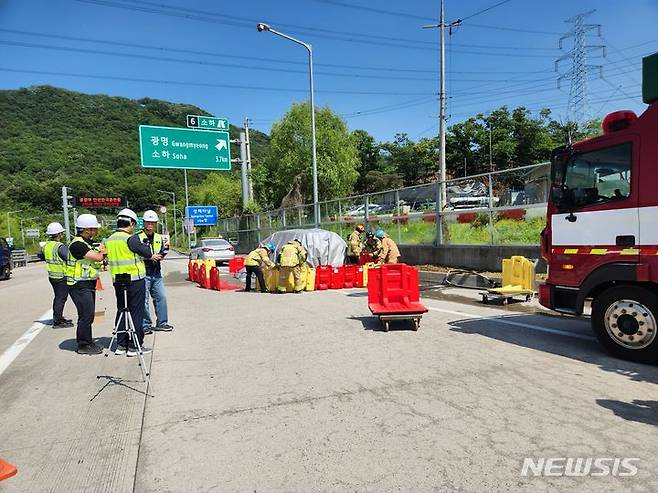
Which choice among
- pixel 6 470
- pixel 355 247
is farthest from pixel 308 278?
pixel 6 470

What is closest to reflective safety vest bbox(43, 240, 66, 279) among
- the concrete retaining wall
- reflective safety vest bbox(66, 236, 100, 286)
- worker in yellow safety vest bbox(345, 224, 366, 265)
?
reflective safety vest bbox(66, 236, 100, 286)

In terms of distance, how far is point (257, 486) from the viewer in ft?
9.93

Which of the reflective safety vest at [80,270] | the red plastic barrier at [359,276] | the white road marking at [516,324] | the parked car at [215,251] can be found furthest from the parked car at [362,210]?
the reflective safety vest at [80,270]

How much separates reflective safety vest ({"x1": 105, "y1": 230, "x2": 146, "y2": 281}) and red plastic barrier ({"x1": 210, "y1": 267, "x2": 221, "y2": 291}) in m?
7.90

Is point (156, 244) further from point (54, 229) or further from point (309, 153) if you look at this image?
point (309, 153)

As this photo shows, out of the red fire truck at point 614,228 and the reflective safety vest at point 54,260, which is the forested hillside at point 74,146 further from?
the red fire truck at point 614,228

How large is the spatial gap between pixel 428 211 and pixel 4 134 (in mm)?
90652

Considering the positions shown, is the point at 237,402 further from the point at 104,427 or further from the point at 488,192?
the point at 488,192

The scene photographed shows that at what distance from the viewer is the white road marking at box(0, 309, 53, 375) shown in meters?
6.48

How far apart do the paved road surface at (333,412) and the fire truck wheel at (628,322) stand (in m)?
0.18

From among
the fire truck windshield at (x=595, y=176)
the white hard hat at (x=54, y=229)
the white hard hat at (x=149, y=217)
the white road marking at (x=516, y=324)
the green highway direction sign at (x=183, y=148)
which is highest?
the green highway direction sign at (x=183, y=148)

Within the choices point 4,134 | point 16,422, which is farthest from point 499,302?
point 4,134

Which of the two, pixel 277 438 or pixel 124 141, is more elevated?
pixel 124 141

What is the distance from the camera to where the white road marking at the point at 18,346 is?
648 cm
